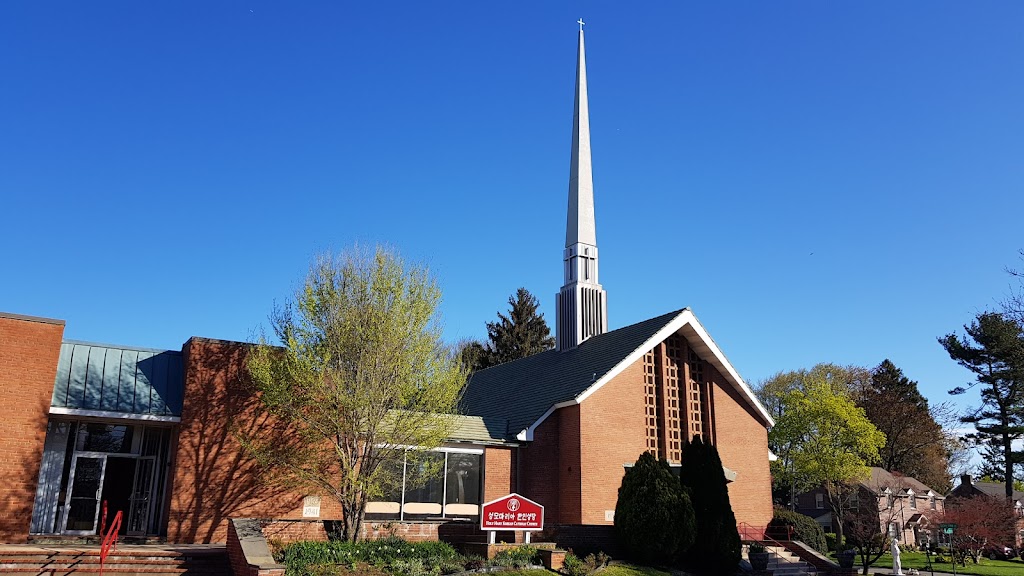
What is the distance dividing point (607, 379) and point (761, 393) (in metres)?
42.2

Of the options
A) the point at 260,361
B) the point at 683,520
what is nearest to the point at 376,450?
the point at 260,361

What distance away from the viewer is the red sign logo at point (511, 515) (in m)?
18.8

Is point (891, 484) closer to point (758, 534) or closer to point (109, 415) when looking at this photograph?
point (758, 534)

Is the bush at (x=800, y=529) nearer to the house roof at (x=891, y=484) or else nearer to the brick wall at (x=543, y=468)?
the brick wall at (x=543, y=468)

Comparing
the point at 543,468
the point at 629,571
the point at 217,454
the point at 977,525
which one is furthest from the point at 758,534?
the point at 217,454

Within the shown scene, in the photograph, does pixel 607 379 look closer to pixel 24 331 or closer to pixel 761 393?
pixel 24 331

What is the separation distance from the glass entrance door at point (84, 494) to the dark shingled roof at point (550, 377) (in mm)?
12094

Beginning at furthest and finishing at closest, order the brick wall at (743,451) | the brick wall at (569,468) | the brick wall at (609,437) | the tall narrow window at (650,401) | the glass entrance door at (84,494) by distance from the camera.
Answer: the brick wall at (743,451) → the tall narrow window at (650,401) → the brick wall at (609,437) → the brick wall at (569,468) → the glass entrance door at (84,494)

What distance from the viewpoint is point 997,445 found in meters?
51.6

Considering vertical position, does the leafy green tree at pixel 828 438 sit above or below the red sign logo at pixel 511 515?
above

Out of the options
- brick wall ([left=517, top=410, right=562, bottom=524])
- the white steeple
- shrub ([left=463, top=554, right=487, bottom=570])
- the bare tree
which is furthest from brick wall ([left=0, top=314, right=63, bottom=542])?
the bare tree

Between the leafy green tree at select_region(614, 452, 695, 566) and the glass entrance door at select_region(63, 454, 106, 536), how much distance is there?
13.9 meters

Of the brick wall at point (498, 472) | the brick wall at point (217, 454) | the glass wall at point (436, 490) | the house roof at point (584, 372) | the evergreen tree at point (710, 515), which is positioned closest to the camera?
the brick wall at point (217, 454)

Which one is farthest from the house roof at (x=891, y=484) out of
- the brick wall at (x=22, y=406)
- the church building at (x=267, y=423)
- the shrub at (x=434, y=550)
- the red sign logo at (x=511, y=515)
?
the brick wall at (x=22, y=406)
